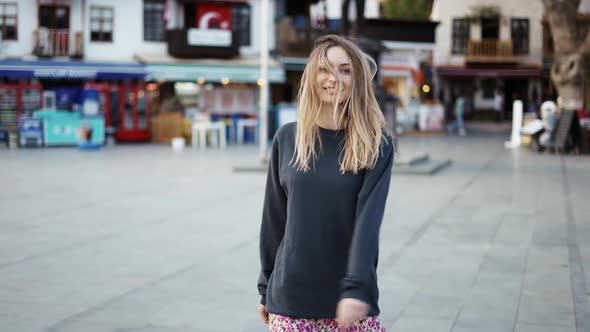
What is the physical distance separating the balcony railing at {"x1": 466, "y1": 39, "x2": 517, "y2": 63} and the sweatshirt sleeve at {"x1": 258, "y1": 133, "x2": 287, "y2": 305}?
46.9m

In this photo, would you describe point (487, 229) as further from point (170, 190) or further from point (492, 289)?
point (170, 190)

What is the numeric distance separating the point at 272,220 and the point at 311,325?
0.45 metres

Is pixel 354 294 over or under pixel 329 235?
under

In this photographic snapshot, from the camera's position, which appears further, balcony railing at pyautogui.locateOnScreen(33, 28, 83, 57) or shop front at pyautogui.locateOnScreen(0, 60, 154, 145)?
balcony railing at pyautogui.locateOnScreen(33, 28, 83, 57)

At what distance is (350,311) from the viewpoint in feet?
9.61

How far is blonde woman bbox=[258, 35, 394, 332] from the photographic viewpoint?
9.80 ft

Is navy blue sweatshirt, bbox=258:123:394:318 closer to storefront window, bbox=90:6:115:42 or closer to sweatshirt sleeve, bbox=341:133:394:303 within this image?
sweatshirt sleeve, bbox=341:133:394:303

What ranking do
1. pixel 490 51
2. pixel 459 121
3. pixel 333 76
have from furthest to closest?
pixel 490 51 → pixel 459 121 → pixel 333 76

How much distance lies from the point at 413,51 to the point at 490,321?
125ft

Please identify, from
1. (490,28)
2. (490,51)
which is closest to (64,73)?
(490,51)

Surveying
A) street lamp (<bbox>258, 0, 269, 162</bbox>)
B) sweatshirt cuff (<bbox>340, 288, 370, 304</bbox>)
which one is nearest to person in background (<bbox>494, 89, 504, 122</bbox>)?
street lamp (<bbox>258, 0, 269, 162</bbox>)

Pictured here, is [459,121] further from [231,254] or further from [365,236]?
[365,236]

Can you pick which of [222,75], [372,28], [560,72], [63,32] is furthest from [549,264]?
[372,28]

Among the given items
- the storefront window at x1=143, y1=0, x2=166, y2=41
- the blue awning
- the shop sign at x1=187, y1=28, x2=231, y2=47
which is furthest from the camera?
the storefront window at x1=143, y1=0, x2=166, y2=41
